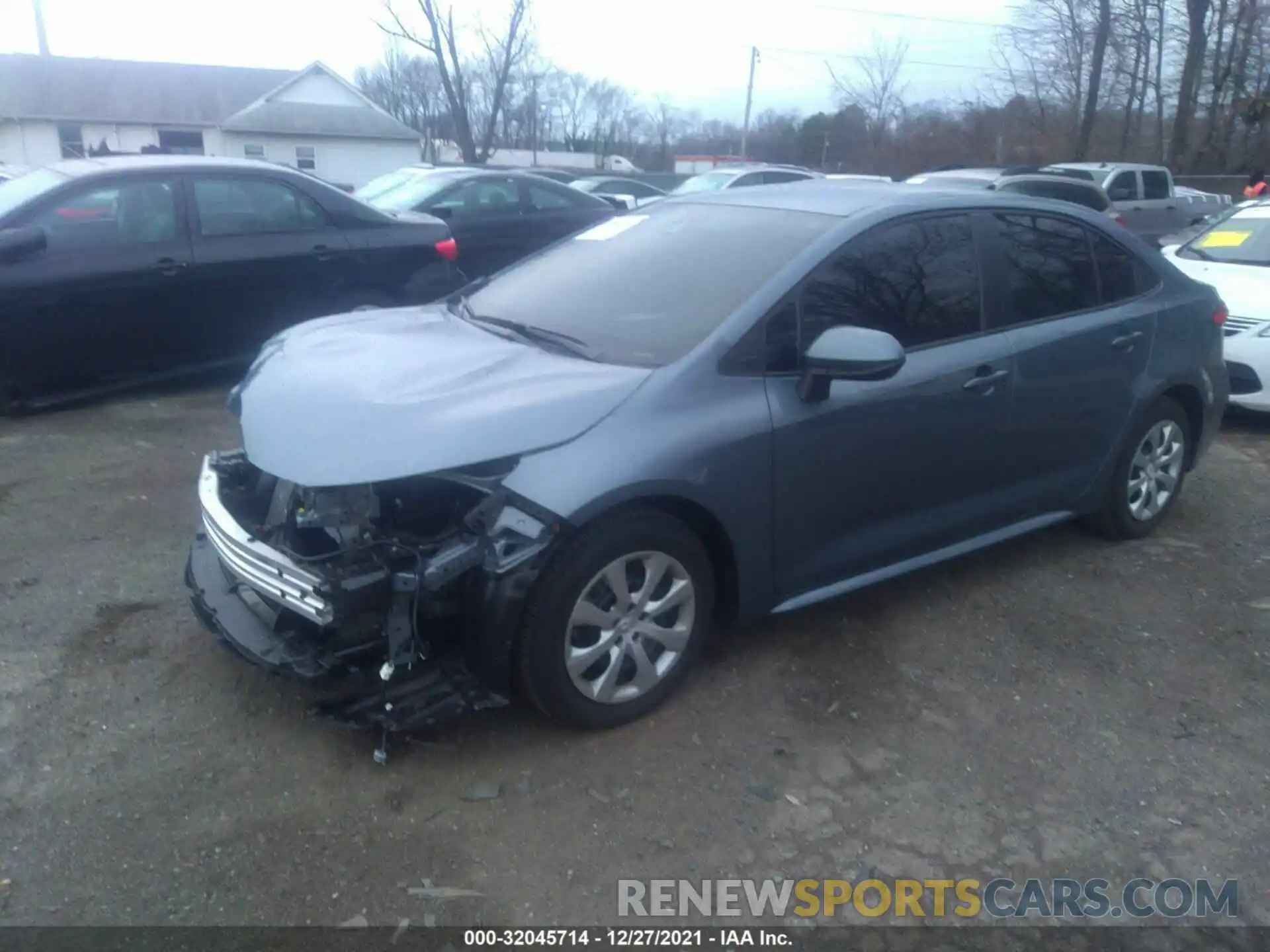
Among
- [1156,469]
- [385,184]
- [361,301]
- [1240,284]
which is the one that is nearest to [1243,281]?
[1240,284]

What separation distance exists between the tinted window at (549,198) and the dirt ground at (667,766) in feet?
22.4

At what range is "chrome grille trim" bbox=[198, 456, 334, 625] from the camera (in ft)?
9.84

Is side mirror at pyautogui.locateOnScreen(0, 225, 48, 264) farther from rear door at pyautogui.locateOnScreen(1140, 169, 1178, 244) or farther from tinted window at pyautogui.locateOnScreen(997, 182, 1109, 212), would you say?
Answer: rear door at pyautogui.locateOnScreen(1140, 169, 1178, 244)

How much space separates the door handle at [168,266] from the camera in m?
6.71

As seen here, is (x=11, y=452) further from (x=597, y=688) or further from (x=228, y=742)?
(x=597, y=688)

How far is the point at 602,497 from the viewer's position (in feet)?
10.3

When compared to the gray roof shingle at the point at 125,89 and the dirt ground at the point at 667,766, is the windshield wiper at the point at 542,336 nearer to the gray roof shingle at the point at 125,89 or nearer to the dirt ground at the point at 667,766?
the dirt ground at the point at 667,766

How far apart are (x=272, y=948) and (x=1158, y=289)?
447 cm

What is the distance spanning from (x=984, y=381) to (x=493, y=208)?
7199 mm

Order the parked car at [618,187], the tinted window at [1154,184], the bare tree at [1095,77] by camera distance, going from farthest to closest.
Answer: the bare tree at [1095,77] < the parked car at [618,187] < the tinted window at [1154,184]

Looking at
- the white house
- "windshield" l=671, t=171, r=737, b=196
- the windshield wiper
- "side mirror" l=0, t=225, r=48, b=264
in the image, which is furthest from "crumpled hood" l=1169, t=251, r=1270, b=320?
the white house

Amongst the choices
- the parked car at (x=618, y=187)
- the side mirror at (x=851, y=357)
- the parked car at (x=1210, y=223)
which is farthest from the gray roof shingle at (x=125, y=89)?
the side mirror at (x=851, y=357)

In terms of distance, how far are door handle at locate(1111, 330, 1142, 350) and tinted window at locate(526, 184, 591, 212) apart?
23.0ft

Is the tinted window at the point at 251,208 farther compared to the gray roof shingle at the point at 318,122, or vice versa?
the gray roof shingle at the point at 318,122
